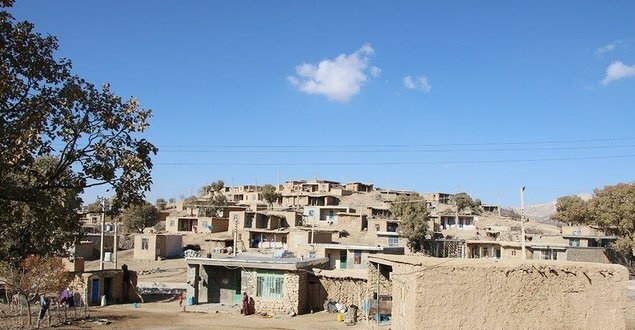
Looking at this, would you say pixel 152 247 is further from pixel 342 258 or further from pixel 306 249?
pixel 342 258

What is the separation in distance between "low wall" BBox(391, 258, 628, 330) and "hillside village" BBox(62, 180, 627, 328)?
0.74 metres

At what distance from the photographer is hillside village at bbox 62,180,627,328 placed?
96.0 feet

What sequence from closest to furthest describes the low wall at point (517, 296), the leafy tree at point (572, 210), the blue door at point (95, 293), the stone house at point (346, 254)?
the low wall at point (517, 296), the blue door at point (95, 293), the stone house at point (346, 254), the leafy tree at point (572, 210)

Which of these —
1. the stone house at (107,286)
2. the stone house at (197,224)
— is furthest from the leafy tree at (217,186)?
the stone house at (107,286)

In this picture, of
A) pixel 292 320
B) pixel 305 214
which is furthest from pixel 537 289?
pixel 305 214

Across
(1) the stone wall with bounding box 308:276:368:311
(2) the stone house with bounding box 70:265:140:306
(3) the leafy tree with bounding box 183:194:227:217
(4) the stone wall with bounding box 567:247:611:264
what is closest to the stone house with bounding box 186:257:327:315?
(1) the stone wall with bounding box 308:276:368:311

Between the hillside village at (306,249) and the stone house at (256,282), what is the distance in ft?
0.18

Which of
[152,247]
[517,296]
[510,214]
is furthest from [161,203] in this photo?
[517,296]

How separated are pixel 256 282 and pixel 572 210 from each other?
53527 mm

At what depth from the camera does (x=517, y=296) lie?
55.4 ft

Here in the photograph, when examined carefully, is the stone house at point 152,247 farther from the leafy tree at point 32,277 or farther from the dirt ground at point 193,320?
the leafy tree at point 32,277

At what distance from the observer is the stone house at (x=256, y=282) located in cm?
2914

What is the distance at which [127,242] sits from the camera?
68.9m

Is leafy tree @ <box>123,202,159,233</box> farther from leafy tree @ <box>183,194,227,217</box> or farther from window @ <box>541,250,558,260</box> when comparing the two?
window @ <box>541,250,558,260</box>
